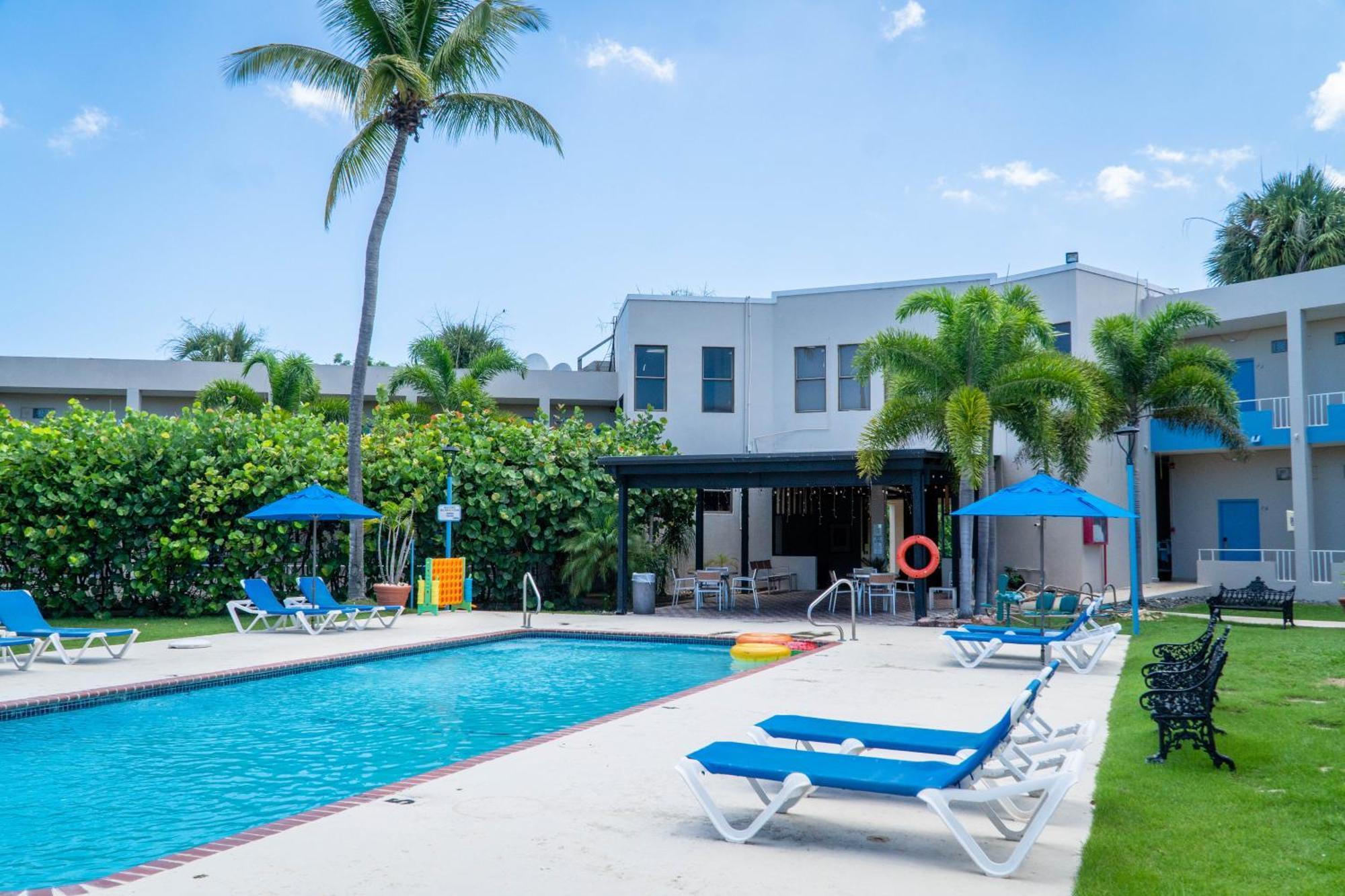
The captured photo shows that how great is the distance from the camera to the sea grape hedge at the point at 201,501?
1719cm

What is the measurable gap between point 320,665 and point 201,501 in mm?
6606

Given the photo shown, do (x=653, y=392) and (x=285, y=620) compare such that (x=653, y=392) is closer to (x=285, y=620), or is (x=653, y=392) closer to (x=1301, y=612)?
(x=285, y=620)

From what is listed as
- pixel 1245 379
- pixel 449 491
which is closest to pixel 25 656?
pixel 449 491

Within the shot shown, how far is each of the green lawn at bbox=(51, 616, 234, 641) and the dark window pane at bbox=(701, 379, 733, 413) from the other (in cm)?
1154

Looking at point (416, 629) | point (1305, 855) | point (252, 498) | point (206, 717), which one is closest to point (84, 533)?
point (252, 498)

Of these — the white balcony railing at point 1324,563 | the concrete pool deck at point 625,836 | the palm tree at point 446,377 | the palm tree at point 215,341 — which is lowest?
the concrete pool deck at point 625,836

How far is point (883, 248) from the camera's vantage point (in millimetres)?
35344

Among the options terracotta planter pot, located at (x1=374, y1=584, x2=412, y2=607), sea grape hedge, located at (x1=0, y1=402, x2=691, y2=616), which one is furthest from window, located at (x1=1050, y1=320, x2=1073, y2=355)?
terracotta planter pot, located at (x1=374, y1=584, x2=412, y2=607)

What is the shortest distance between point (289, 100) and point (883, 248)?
63.7 ft

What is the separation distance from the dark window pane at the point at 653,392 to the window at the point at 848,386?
409 cm

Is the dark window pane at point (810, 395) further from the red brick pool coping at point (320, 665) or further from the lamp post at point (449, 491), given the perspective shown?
the red brick pool coping at point (320, 665)

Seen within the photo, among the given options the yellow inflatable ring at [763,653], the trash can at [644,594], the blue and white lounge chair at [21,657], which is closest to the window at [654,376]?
the trash can at [644,594]

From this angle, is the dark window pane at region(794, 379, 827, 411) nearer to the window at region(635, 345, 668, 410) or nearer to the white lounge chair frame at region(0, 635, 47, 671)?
the window at region(635, 345, 668, 410)

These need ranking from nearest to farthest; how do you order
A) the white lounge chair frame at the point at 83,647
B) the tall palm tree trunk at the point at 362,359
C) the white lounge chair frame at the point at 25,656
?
the white lounge chair frame at the point at 25,656 < the white lounge chair frame at the point at 83,647 < the tall palm tree trunk at the point at 362,359
